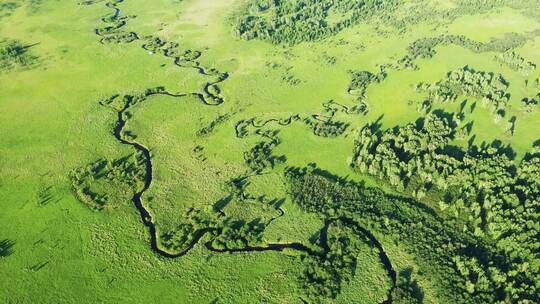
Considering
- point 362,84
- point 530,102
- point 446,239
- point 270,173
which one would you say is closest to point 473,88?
point 530,102

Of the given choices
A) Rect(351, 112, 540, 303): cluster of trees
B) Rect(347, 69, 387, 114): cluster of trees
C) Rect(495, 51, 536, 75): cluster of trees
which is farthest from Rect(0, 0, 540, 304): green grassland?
Rect(347, 69, 387, 114): cluster of trees

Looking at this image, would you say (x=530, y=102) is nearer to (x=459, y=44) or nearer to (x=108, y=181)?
(x=459, y=44)

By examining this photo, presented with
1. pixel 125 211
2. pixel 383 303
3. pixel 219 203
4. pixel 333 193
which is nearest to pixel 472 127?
pixel 333 193

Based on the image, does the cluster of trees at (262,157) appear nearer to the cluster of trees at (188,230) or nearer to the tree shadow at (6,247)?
the cluster of trees at (188,230)

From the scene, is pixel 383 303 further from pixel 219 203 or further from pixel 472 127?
pixel 472 127

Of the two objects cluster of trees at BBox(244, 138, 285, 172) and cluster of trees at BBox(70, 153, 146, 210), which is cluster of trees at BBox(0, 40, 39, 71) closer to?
cluster of trees at BBox(70, 153, 146, 210)
